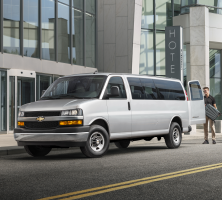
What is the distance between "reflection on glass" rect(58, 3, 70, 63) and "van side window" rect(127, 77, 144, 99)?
40.4 feet

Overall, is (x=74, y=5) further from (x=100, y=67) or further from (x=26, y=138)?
(x=26, y=138)

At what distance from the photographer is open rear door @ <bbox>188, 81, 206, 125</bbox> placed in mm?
14828

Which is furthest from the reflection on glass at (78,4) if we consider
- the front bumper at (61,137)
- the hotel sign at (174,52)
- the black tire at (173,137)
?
the front bumper at (61,137)

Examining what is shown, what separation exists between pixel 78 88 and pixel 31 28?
11.5 m

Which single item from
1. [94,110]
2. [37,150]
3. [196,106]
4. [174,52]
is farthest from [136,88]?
[174,52]

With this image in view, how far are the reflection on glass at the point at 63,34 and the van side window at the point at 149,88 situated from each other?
11942 mm

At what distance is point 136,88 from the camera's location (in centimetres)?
1222

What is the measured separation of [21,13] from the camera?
21281mm

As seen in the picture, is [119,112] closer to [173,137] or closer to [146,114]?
[146,114]

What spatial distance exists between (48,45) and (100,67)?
6.65 m

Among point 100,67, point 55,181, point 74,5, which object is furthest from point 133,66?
point 55,181

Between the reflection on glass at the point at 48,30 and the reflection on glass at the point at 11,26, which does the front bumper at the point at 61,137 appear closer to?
the reflection on glass at the point at 11,26

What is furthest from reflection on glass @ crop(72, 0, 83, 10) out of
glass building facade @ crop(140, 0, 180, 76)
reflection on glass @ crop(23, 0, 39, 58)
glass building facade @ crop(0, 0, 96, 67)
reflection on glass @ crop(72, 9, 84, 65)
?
glass building facade @ crop(140, 0, 180, 76)

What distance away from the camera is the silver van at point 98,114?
405 inches
